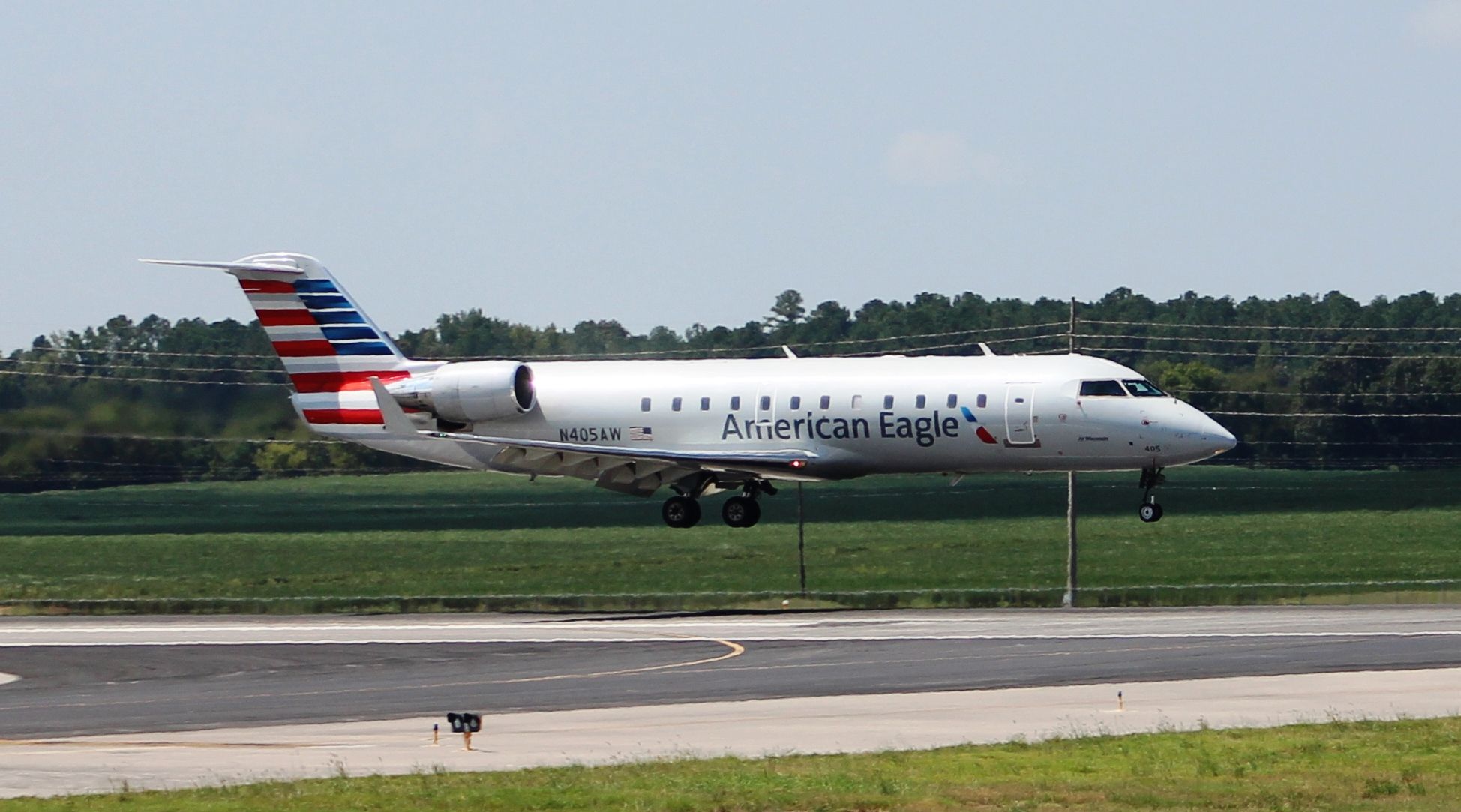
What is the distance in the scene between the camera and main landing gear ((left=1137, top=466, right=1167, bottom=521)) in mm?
48156

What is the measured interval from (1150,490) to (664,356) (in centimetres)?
3064

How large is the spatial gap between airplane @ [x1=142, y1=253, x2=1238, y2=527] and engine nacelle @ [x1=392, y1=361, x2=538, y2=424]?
0.04 meters

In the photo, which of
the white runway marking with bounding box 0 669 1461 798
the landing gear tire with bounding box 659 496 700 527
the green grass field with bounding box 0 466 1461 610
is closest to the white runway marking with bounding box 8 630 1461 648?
the landing gear tire with bounding box 659 496 700 527

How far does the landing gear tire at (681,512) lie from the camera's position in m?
53.8

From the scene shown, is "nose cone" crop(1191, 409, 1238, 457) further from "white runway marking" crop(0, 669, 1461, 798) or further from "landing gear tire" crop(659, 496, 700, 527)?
"white runway marking" crop(0, 669, 1461, 798)

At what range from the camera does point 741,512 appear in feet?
174

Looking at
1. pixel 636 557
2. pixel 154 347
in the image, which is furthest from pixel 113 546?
pixel 636 557

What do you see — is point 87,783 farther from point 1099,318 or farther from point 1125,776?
point 1099,318

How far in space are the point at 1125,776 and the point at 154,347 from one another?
57.0 metres

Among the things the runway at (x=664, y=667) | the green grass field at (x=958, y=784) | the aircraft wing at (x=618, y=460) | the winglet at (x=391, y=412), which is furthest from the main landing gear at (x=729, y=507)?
the green grass field at (x=958, y=784)

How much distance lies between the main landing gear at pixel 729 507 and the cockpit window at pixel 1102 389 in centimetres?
904

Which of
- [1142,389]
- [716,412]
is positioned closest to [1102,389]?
[1142,389]

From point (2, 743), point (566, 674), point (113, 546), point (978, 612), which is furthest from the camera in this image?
point (113, 546)

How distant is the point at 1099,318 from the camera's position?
12238 centimetres
